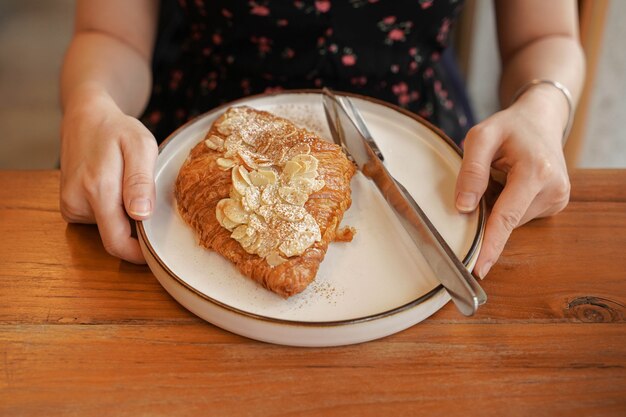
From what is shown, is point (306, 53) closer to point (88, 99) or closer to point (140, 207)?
point (88, 99)

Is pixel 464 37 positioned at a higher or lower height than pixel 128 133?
lower

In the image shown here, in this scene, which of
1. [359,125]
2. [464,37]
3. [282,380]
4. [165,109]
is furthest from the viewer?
[464,37]

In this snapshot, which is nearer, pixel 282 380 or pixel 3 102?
pixel 282 380

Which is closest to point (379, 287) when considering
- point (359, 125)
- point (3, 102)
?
point (359, 125)

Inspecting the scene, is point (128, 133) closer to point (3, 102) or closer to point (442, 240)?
point (442, 240)

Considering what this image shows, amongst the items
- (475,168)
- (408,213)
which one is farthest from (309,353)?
(475,168)

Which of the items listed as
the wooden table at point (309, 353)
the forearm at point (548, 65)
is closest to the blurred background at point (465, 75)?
the forearm at point (548, 65)

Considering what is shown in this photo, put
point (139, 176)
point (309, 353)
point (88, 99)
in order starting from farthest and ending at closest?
1. point (88, 99)
2. point (139, 176)
3. point (309, 353)

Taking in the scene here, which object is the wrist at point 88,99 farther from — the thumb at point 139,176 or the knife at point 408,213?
the knife at point 408,213
